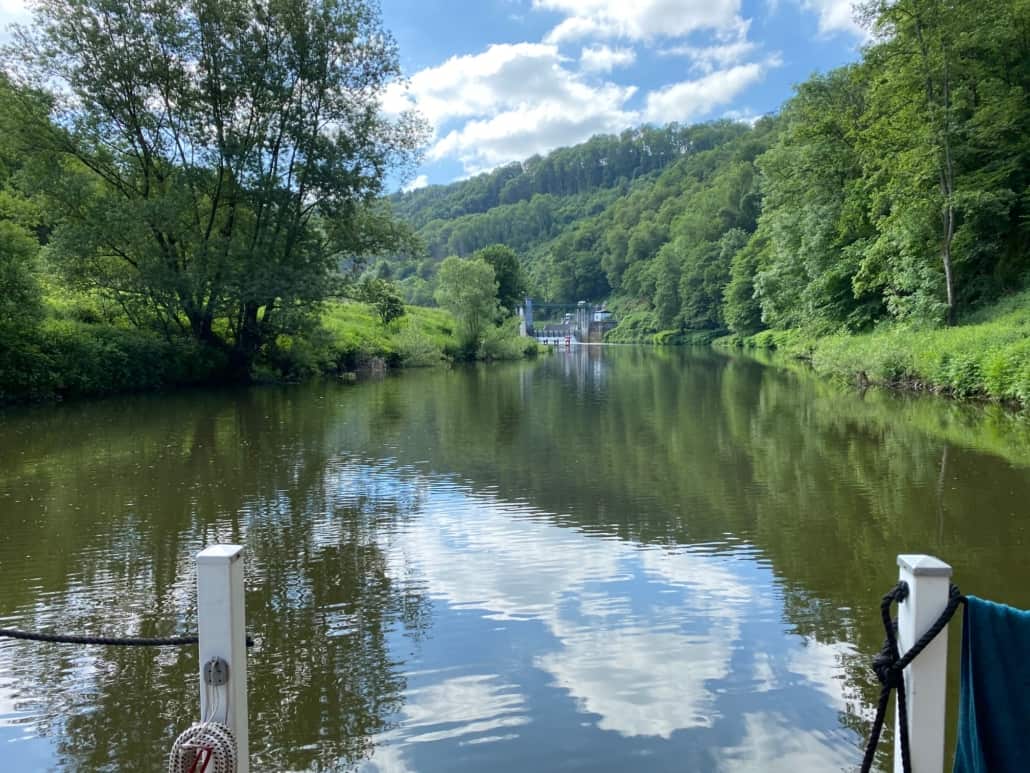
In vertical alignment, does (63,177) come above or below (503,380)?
above

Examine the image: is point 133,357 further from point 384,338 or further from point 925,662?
point 925,662

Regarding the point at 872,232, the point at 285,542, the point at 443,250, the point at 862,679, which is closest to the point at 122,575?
the point at 285,542

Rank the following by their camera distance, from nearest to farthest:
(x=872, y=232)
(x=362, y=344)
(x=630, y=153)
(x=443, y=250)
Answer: (x=872, y=232)
(x=362, y=344)
(x=443, y=250)
(x=630, y=153)

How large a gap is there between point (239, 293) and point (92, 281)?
4.81 m

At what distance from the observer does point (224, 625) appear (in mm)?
2652

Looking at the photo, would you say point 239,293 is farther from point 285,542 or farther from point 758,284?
point 758,284

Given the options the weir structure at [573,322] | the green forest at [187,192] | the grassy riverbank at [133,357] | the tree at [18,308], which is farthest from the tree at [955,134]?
the weir structure at [573,322]

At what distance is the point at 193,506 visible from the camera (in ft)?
30.1

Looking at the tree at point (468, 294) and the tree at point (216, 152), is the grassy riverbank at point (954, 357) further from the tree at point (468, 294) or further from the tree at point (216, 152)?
the tree at point (468, 294)

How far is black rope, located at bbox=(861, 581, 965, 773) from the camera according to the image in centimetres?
228

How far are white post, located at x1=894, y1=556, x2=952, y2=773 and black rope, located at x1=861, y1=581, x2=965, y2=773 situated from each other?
0.08 feet

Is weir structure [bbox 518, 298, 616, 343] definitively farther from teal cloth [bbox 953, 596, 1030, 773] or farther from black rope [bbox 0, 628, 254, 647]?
teal cloth [bbox 953, 596, 1030, 773]

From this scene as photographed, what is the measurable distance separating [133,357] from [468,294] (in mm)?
29517

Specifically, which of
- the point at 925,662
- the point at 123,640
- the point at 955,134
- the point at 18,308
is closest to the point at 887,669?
the point at 925,662
